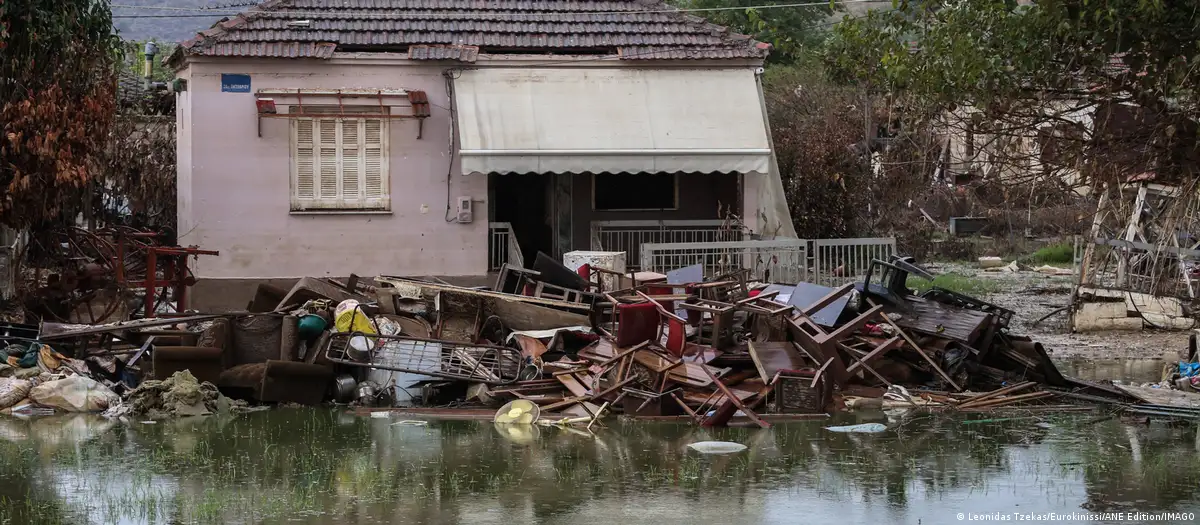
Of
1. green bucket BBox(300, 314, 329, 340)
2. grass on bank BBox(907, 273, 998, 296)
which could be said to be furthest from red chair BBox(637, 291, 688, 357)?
grass on bank BBox(907, 273, 998, 296)

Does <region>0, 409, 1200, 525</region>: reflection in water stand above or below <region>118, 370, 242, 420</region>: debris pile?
below

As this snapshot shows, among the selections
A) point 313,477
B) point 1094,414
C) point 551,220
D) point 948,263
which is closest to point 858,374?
point 1094,414

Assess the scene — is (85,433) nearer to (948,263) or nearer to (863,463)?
(863,463)

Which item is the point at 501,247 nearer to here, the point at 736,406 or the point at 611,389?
the point at 611,389

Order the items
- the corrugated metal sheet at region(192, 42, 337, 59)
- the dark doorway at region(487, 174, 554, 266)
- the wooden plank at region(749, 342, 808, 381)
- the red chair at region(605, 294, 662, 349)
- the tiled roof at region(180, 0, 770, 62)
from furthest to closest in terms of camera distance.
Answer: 1. the dark doorway at region(487, 174, 554, 266)
2. the tiled roof at region(180, 0, 770, 62)
3. the corrugated metal sheet at region(192, 42, 337, 59)
4. the red chair at region(605, 294, 662, 349)
5. the wooden plank at region(749, 342, 808, 381)

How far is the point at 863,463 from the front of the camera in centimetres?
948

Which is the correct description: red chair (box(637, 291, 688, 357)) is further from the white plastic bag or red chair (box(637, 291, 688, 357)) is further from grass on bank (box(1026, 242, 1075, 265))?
grass on bank (box(1026, 242, 1075, 265))

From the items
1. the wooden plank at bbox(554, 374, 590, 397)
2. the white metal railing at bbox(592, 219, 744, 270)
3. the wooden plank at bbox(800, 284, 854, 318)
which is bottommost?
the wooden plank at bbox(554, 374, 590, 397)

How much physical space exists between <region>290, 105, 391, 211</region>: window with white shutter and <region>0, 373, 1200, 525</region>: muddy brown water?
6730 mm

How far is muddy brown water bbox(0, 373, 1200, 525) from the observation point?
7.98 metres

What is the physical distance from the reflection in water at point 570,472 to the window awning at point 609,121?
6.63 metres

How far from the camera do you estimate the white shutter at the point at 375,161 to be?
1794cm

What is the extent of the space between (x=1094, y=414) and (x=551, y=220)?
32.5 feet

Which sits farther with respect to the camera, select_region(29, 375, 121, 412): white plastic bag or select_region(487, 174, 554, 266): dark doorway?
select_region(487, 174, 554, 266): dark doorway
